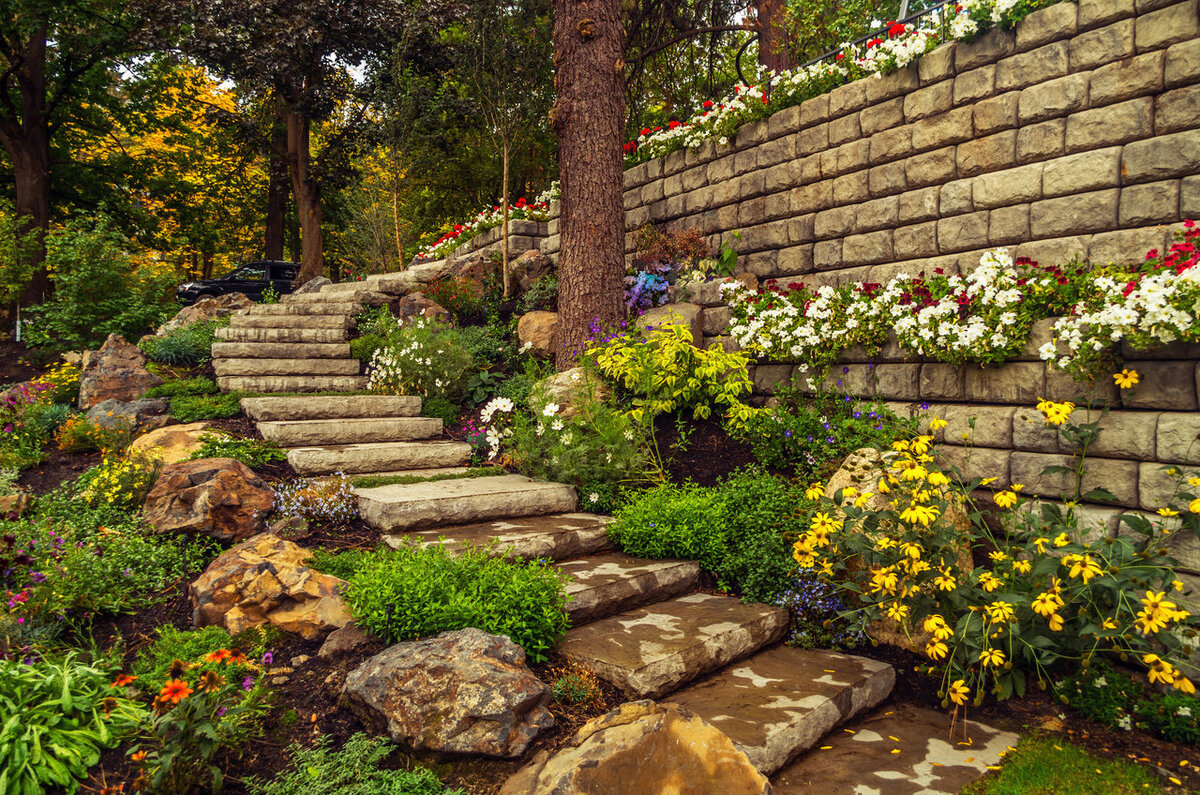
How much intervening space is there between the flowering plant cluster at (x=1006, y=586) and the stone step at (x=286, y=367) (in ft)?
18.7

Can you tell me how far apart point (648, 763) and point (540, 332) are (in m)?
5.61

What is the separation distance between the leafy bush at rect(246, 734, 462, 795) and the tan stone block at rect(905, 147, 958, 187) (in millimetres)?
5464

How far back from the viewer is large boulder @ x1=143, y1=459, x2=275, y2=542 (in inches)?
146

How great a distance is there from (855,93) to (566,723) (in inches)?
233

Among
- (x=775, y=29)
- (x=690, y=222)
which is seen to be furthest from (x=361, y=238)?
(x=775, y=29)

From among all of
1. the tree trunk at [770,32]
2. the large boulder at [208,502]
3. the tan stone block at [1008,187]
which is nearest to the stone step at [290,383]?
the large boulder at [208,502]

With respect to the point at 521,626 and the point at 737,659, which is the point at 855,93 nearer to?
the point at 737,659

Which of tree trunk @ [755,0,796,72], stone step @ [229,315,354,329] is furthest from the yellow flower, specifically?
tree trunk @ [755,0,796,72]

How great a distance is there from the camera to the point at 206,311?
29.2 ft

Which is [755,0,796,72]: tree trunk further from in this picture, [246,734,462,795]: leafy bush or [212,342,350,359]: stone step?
[246,734,462,795]: leafy bush

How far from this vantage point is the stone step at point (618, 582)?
3.40 meters

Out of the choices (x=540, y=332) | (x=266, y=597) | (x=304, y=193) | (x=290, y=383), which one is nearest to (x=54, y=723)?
(x=266, y=597)

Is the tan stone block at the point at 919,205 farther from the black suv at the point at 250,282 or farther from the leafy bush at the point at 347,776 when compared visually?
the black suv at the point at 250,282

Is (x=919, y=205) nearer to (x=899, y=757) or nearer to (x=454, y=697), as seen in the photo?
(x=899, y=757)
